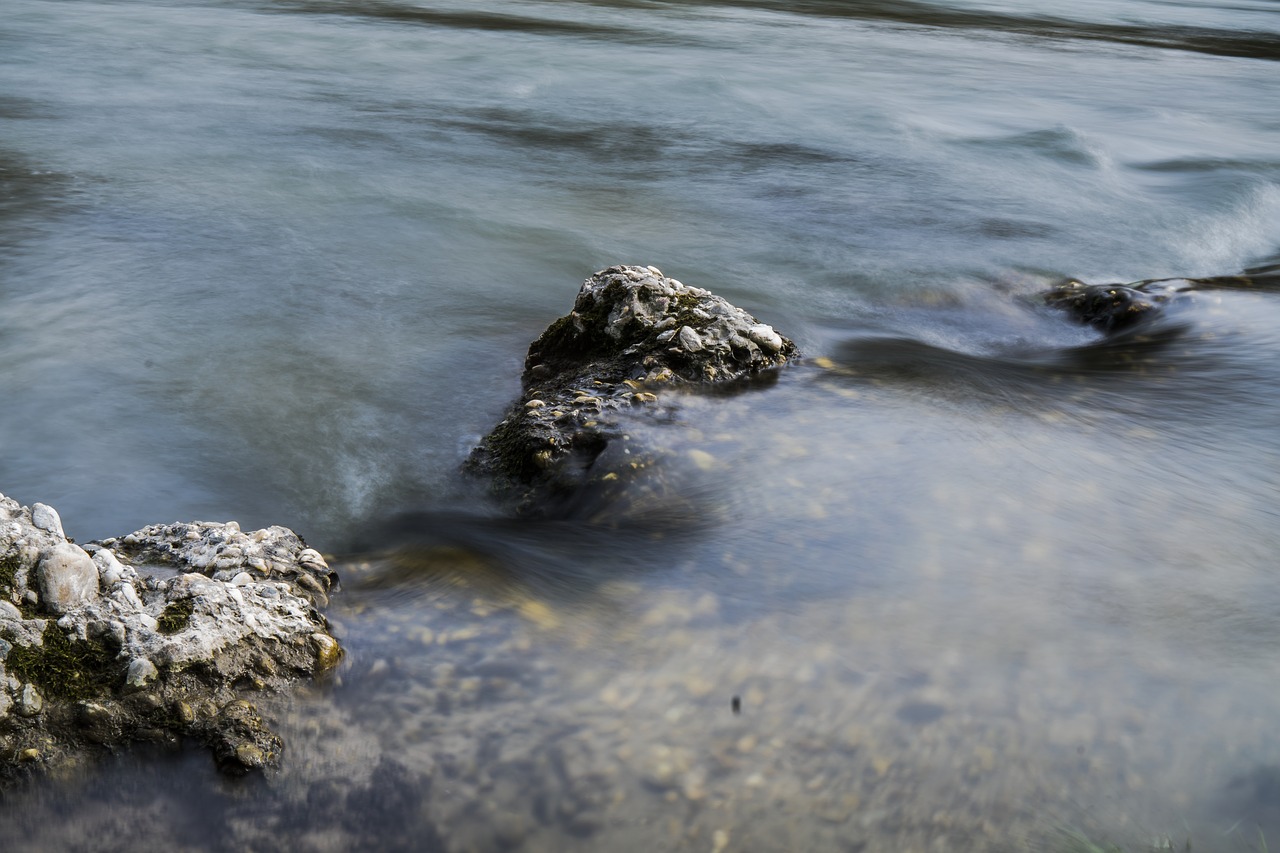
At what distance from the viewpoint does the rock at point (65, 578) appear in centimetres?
258

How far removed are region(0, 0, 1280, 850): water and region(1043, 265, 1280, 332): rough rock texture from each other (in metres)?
0.18

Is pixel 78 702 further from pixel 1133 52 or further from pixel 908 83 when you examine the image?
pixel 1133 52

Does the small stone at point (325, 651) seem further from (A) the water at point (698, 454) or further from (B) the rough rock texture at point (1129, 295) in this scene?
(B) the rough rock texture at point (1129, 295)

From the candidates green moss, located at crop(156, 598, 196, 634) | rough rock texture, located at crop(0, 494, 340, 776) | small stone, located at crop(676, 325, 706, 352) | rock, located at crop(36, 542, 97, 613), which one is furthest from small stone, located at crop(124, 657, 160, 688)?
small stone, located at crop(676, 325, 706, 352)

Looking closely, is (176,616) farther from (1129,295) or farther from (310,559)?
(1129,295)

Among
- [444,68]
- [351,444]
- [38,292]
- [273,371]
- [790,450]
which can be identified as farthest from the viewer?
[444,68]

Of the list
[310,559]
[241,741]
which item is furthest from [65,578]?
[310,559]

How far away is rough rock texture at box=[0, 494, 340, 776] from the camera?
2438 mm

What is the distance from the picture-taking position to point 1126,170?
9.05 m

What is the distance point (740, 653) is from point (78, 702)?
1.66 m

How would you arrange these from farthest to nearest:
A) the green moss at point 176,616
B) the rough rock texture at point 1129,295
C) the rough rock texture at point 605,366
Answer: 1. the rough rock texture at point 1129,295
2. the rough rock texture at point 605,366
3. the green moss at point 176,616

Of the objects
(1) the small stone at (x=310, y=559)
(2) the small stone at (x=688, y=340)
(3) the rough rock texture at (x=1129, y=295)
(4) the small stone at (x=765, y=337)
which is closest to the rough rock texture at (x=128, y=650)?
(1) the small stone at (x=310, y=559)

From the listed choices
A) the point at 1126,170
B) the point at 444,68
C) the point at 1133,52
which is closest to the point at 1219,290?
the point at 1126,170

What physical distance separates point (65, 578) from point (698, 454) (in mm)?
2150
